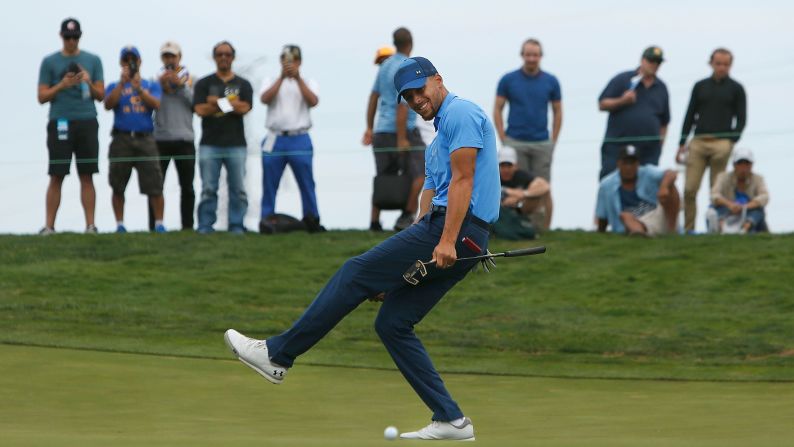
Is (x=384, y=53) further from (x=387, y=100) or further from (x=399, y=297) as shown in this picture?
(x=399, y=297)

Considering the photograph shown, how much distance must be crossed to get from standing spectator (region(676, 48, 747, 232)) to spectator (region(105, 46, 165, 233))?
5844 millimetres

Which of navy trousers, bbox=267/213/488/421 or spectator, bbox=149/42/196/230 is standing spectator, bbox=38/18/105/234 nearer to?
spectator, bbox=149/42/196/230

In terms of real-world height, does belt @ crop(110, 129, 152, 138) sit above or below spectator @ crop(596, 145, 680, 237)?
above

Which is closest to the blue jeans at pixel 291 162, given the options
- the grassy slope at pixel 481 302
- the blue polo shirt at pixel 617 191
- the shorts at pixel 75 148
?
the grassy slope at pixel 481 302

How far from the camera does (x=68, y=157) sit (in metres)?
17.4

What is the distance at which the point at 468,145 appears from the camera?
26.5ft

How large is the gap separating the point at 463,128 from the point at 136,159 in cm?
1023

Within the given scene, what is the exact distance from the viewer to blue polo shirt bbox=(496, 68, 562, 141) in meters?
18.1

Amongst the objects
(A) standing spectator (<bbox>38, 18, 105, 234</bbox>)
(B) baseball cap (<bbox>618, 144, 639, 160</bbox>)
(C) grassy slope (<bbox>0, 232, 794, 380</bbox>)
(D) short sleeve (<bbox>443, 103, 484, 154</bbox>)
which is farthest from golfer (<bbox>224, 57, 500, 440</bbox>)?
(A) standing spectator (<bbox>38, 18, 105, 234</bbox>)

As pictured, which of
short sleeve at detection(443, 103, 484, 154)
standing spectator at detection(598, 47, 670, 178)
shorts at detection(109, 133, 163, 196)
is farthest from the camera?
standing spectator at detection(598, 47, 670, 178)

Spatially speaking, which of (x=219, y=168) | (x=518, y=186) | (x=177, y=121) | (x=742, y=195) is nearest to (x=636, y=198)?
(x=742, y=195)

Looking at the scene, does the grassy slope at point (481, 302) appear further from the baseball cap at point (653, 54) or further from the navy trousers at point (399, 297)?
the navy trousers at point (399, 297)

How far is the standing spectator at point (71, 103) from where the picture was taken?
1728 centimetres

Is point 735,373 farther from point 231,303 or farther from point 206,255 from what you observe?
point 206,255
